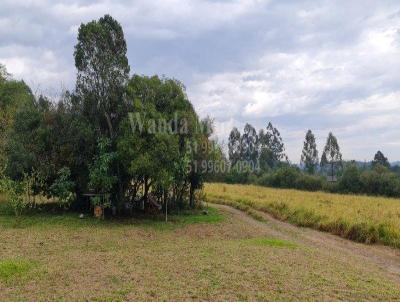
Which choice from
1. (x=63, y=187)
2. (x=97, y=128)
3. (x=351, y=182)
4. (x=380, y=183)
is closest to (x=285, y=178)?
(x=351, y=182)

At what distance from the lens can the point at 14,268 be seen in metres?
8.80

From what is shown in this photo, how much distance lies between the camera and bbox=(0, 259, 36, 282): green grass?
827cm

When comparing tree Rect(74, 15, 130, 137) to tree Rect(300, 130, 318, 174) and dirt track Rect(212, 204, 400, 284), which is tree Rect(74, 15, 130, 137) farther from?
tree Rect(300, 130, 318, 174)

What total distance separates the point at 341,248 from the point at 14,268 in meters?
10.1

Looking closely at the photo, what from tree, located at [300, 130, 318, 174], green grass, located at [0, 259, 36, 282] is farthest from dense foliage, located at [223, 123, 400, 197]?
green grass, located at [0, 259, 36, 282]

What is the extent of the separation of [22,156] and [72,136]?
2433mm

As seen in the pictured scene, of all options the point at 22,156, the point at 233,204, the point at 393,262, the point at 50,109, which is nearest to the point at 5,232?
the point at 22,156

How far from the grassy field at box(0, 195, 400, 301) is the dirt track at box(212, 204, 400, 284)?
0.25 m

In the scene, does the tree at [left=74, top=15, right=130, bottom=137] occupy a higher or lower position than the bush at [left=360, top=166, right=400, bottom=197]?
higher

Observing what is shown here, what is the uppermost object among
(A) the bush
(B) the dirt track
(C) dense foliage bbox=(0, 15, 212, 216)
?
(C) dense foliage bbox=(0, 15, 212, 216)

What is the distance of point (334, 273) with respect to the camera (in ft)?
28.8

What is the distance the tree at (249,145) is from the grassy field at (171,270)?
60848 mm

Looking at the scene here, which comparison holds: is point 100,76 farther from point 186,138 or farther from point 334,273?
point 334,273

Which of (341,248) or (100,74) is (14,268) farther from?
(100,74)
